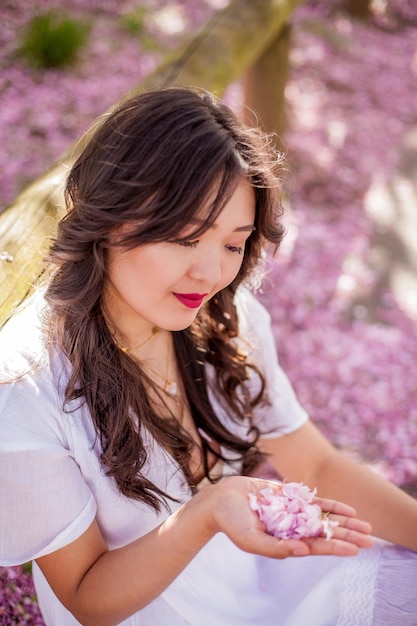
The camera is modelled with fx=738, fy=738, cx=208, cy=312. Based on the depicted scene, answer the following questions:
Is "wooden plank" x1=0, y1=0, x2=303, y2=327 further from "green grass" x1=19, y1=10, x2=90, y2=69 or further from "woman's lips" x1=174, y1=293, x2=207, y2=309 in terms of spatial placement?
"green grass" x1=19, y1=10, x2=90, y2=69

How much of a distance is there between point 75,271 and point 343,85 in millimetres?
6517

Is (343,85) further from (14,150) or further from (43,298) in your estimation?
(43,298)

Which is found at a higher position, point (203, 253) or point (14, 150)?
point (203, 253)

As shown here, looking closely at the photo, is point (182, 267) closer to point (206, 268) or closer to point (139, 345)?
point (206, 268)

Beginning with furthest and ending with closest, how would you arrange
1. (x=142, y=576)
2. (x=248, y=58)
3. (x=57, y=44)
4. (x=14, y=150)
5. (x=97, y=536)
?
1. (x=57, y=44)
2. (x=14, y=150)
3. (x=248, y=58)
4. (x=97, y=536)
5. (x=142, y=576)

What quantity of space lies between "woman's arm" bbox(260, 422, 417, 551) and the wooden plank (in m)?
0.95

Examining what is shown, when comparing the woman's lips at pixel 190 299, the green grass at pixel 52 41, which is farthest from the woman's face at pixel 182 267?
the green grass at pixel 52 41

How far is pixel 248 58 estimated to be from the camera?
12.1 feet

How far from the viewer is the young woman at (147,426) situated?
5.12 ft

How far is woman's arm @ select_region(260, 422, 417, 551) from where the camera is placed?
2.03 m

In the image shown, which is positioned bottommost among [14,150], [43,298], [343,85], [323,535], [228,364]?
[343,85]

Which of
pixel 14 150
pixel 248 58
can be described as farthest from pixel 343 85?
pixel 248 58

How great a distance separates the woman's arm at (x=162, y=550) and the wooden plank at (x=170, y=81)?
0.60 meters

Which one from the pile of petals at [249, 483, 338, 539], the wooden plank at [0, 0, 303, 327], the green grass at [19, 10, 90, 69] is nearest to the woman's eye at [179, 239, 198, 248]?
the wooden plank at [0, 0, 303, 327]
